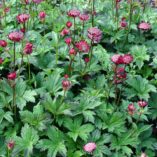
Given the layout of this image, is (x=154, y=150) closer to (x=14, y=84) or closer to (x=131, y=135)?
(x=131, y=135)

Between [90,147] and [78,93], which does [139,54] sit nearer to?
[78,93]

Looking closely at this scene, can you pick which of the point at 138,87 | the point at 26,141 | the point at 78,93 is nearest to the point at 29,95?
the point at 26,141

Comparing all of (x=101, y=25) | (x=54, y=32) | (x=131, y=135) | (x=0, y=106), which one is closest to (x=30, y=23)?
(x=54, y=32)

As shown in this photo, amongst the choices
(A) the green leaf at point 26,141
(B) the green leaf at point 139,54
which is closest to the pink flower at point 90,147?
(A) the green leaf at point 26,141

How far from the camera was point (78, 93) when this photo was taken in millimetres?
3062

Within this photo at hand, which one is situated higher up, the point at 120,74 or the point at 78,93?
the point at 120,74

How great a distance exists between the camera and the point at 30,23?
3.61 meters

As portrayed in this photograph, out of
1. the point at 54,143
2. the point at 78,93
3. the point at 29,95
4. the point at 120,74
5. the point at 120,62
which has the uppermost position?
the point at 120,62

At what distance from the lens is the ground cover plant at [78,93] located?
8.83 ft

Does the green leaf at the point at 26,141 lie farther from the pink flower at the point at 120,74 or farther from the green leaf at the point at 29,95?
the pink flower at the point at 120,74

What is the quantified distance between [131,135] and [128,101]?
0.90 ft

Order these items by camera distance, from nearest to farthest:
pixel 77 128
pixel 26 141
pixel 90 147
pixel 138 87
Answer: pixel 90 147, pixel 26 141, pixel 77 128, pixel 138 87

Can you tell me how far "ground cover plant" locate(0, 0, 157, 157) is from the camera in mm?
2691

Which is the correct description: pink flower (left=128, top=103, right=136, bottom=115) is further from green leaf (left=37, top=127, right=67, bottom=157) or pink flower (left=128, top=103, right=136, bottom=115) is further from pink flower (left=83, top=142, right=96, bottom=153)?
green leaf (left=37, top=127, right=67, bottom=157)
